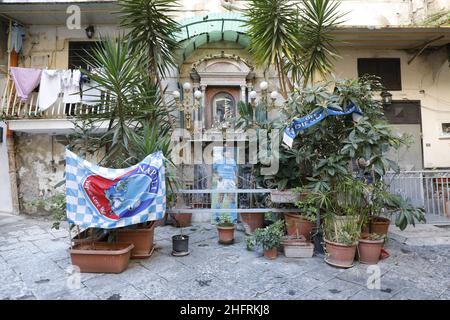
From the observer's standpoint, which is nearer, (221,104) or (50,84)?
(50,84)

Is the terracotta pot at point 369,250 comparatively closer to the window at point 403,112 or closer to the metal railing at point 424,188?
the metal railing at point 424,188

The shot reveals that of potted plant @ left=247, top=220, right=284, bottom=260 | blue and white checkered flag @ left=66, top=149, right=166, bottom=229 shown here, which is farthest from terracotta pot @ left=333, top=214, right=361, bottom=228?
blue and white checkered flag @ left=66, top=149, right=166, bottom=229

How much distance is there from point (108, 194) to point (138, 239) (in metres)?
0.92

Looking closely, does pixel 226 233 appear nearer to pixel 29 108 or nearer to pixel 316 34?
pixel 316 34

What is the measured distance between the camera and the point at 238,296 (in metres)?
2.92

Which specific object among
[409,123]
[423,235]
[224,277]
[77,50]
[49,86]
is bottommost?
[224,277]

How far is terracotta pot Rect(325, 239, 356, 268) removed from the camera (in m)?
3.62

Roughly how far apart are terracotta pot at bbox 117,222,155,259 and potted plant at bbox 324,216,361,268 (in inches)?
103

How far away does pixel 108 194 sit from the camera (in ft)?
11.3

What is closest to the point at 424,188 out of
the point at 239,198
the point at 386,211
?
the point at 386,211

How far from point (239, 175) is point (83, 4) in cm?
586

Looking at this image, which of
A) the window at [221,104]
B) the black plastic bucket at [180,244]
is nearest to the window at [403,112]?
the window at [221,104]
